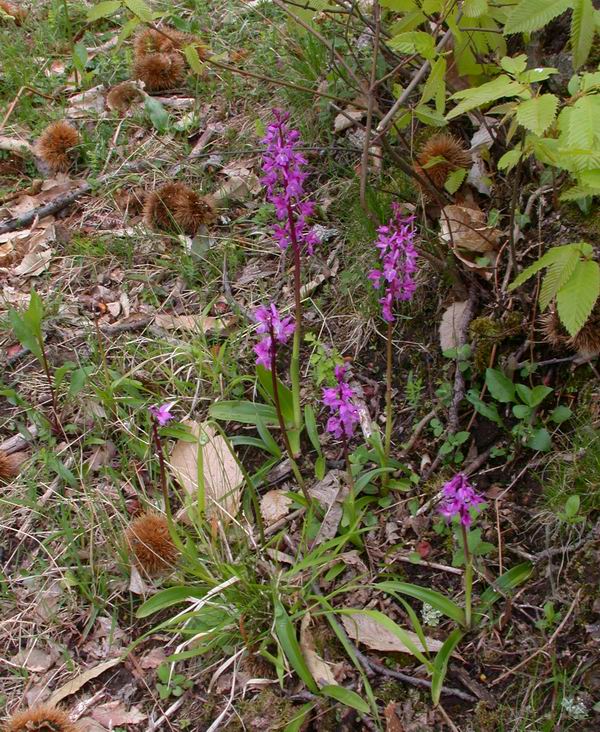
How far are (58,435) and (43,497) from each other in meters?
0.30

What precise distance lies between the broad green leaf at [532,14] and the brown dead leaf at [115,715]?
2143mm

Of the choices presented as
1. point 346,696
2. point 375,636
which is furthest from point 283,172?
point 346,696

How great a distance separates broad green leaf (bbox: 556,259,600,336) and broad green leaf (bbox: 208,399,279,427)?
1.16 meters

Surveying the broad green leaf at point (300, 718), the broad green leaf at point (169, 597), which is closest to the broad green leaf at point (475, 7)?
the broad green leaf at point (169, 597)

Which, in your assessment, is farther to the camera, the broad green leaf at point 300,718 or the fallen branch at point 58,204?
the fallen branch at point 58,204

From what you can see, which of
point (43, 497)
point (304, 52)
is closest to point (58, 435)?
point (43, 497)

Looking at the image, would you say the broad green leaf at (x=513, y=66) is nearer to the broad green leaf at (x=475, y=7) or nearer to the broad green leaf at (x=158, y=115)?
the broad green leaf at (x=475, y=7)

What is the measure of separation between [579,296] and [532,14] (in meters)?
0.71

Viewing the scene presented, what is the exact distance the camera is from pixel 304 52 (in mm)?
3732

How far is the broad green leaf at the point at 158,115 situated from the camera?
13.6 feet

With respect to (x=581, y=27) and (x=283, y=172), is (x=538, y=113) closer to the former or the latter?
(x=581, y=27)

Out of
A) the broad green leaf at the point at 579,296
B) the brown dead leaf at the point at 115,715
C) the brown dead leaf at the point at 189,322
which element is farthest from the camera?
the brown dead leaf at the point at 189,322

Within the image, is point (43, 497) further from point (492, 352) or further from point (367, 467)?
point (492, 352)

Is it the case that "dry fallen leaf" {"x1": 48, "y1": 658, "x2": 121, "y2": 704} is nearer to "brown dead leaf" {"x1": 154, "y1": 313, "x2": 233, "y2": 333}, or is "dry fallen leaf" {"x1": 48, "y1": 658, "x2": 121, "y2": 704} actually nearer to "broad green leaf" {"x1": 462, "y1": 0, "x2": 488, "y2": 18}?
"brown dead leaf" {"x1": 154, "y1": 313, "x2": 233, "y2": 333}
